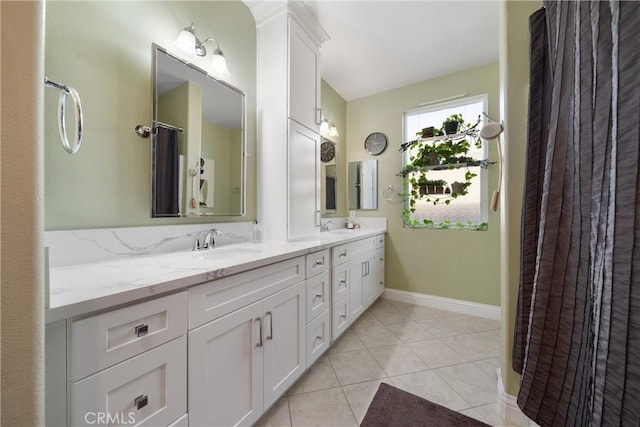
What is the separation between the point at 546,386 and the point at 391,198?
7.79 ft

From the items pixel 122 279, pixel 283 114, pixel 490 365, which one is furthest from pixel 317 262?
pixel 490 365

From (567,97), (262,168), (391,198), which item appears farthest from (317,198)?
(567,97)

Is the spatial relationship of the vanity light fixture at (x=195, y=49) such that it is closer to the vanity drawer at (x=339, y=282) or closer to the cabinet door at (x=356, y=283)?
the vanity drawer at (x=339, y=282)

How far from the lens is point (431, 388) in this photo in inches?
57.2

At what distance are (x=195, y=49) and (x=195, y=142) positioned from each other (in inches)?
20.9

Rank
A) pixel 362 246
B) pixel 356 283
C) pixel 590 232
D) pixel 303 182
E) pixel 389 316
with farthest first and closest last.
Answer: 1. pixel 389 316
2. pixel 362 246
3. pixel 356 283
4. pixel 303 182
5. pixel 590 232

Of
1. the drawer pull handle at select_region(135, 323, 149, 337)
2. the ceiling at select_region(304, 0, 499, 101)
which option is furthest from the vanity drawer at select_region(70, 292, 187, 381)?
the ceiling at select_region(304, 0, 499, 101)

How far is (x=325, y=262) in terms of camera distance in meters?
1.66

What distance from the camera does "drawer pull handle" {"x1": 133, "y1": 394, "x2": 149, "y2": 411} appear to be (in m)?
0.68

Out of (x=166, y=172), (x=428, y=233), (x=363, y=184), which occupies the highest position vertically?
(x=363, y=184)

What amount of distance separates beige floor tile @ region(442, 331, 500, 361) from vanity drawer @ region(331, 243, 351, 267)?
114 cm

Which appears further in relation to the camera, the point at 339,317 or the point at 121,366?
the point at 339,317

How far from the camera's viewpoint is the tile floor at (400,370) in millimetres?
1276

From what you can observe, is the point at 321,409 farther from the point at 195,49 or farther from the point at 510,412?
the point at 195,49
